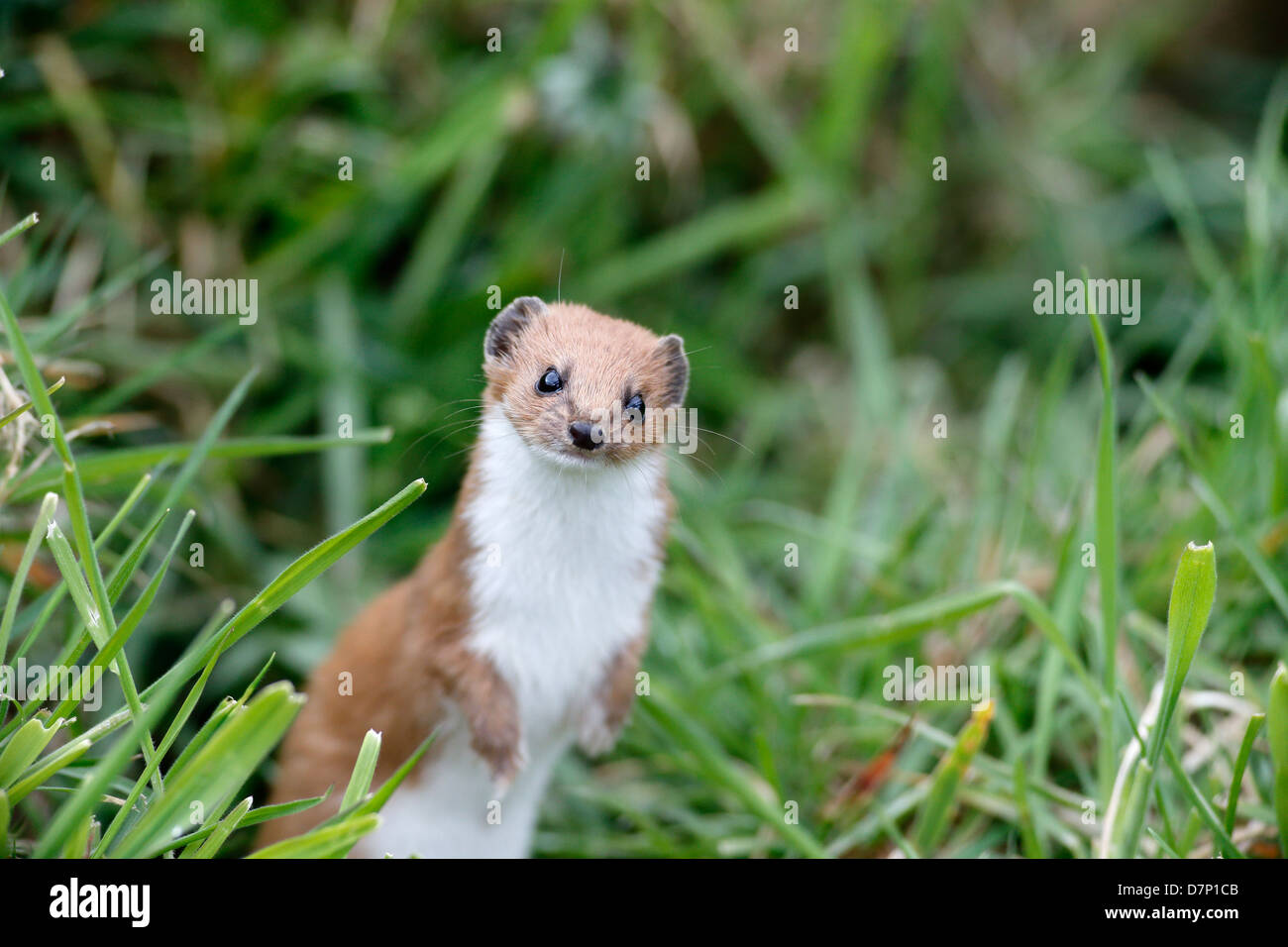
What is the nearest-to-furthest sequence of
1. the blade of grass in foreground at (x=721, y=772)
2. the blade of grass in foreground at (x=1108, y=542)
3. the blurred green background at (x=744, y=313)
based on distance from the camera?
the blade of grass in foreground at (x=1108, y=542) → the blade of grass in foreground at (x=721, y=772) → the blurred green background at (x=744, y=313)

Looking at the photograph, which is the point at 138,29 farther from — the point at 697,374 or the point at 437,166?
the point at 697,374

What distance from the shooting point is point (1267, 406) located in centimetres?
336

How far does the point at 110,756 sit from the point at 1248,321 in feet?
12.1

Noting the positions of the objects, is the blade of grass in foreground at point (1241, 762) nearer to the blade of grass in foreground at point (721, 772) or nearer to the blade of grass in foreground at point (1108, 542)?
the blade of grass in foreground at point (1108, 542)

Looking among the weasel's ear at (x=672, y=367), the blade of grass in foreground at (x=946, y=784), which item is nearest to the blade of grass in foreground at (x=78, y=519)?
the weasel's ear at (x=672, y=367)

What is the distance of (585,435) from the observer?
210 centimetres

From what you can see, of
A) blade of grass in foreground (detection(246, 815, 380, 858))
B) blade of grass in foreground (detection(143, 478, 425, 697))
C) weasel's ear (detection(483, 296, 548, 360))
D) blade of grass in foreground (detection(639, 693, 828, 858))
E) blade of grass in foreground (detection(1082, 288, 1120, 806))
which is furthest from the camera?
blade of grass in foreground (detection(639, 693, 828, 858))

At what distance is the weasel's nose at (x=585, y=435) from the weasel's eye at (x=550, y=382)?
104 millimetres

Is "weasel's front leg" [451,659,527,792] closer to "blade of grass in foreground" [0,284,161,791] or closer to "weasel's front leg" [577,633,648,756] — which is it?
"weasel's front leg" [577,633,648,756]

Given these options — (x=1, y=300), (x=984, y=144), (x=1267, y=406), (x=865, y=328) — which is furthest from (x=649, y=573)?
(x=984, y=144)

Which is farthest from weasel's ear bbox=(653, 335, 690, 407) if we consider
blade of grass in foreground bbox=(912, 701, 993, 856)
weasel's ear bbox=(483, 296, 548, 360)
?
blade of grass in foreground bbox=(912, 701, 993, 856)

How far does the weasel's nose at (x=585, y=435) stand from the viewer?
210cm

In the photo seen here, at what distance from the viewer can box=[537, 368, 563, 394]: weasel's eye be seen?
2.18 metres

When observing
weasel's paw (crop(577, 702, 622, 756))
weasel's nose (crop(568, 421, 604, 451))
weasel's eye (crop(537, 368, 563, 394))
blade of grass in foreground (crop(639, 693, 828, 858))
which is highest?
weasel's eye (crop(537, 368, 563, 394))
